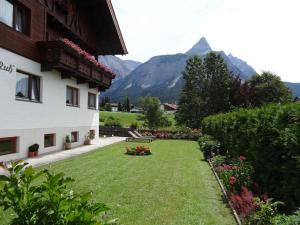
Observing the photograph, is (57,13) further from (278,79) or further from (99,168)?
(278,79)

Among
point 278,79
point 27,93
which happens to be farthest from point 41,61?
point 278,79

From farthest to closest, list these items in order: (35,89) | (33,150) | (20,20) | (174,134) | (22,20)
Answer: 1. (174,134)
2. (35,89)
3. (33,150)
4. (22,20)
5. (20,20)

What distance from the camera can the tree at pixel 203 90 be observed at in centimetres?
5669

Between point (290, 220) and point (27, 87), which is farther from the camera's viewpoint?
point (27, 87)

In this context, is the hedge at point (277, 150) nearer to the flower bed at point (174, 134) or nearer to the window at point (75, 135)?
the window at point (75, 135)

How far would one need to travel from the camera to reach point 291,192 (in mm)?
6746

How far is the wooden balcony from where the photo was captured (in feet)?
54.1

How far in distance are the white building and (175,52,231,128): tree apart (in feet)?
116

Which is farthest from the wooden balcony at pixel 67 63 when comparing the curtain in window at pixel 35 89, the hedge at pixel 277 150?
the hedge at pixel 277 150

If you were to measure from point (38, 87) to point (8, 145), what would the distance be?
152 inches

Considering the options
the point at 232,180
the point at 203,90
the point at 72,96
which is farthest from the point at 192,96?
the point at 232,180

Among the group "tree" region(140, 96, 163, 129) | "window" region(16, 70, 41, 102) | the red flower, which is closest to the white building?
"window" region(16, 70, 41, 102)

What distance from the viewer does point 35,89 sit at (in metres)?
17.0

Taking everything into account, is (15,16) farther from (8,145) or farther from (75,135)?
(75,135)
